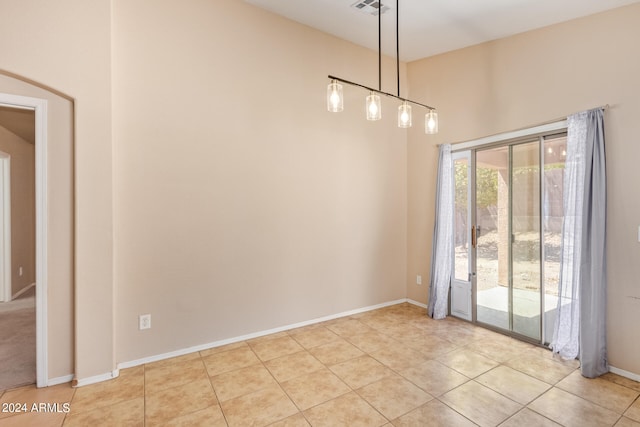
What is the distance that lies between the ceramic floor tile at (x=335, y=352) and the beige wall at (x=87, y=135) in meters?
1.73

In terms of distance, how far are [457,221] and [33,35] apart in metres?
4.37

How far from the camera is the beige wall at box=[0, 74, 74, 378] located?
230 cm

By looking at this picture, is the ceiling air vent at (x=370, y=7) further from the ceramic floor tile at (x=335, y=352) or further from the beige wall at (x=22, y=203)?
the ceramic floor tile at (x=335, y=352)

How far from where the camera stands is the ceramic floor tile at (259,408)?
6.54ft

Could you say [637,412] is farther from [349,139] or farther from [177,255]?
[177,255]

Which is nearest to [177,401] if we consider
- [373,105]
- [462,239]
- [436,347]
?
[436,347]

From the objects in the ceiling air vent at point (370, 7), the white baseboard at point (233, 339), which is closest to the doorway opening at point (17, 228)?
the white baseboard at point (233, 339)

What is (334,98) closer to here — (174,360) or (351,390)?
(351,390)

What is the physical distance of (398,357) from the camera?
2.83 meters

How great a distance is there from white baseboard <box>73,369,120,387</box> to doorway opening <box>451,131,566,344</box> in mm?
3682

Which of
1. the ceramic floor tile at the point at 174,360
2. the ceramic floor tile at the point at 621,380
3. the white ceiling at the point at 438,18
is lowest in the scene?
the ceramic floor tile at the point at 621,380

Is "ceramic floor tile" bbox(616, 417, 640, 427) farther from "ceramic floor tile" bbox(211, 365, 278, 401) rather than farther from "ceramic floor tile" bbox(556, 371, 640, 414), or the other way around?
"ceramic floor tile" bbox(211, 365, 278, 401)

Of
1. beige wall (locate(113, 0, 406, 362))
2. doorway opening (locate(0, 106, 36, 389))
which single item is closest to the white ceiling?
beige wall (locate(113, 0, 406, 362))

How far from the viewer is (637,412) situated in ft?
6.83
